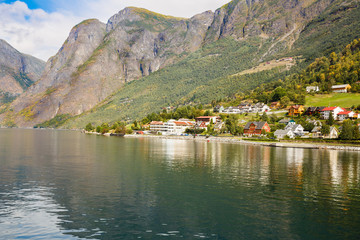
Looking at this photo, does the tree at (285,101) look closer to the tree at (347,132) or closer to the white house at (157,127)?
the tree at (347,132)

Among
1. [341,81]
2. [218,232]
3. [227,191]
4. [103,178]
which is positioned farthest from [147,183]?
[341,81]

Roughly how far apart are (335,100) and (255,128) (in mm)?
54094

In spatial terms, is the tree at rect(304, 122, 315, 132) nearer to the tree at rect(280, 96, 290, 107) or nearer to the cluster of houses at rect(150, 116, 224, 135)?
the tree at rect(280, 96, 290, 107)

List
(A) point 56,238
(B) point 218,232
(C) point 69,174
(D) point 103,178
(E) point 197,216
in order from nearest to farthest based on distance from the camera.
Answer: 1. (A) point 56,238
2. (B) point 218,232
3. (E) point 197,216
4. (D) point 103,178
5. (C) point 69,174

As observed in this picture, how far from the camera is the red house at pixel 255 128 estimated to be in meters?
137

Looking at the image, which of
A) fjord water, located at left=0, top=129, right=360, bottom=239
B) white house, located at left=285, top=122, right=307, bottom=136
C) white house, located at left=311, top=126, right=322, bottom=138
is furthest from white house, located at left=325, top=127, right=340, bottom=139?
fjord water, located at left=0, top=129, right=360, bottom=239

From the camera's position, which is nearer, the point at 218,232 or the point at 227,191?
the point at 218,232

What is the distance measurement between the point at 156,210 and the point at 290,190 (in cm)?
1787

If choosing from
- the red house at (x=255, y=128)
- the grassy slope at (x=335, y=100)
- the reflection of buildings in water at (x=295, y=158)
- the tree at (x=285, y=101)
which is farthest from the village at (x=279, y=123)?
the reflection of buildings in water at (x=295, y=158)

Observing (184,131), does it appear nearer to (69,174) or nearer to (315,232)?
(69,174)

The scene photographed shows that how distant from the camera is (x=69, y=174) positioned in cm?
4312

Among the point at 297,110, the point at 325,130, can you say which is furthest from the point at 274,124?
the point at 325,130

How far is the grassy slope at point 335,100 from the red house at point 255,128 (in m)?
39.1

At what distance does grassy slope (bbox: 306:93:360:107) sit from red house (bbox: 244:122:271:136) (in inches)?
1538
